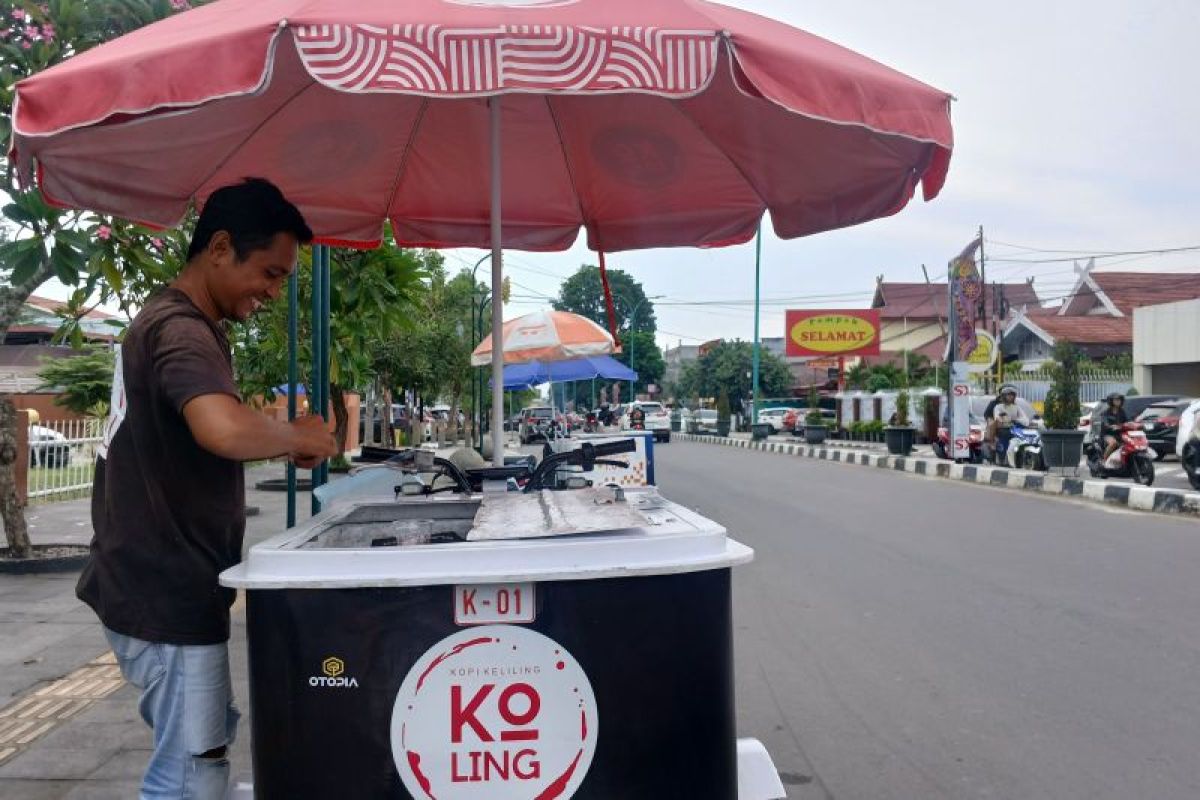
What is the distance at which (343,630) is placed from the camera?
192cm

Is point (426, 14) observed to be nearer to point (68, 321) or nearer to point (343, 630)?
point (343, 630)

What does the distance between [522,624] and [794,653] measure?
3.86 m

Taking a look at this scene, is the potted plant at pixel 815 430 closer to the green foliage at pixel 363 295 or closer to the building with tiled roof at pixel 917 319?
the green foliage at pixel 363 295

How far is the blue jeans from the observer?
2117 millimetres

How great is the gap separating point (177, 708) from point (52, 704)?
2.80 meters

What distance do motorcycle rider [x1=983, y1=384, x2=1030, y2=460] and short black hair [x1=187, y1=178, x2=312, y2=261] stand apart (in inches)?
671

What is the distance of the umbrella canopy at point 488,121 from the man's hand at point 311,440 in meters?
0.68

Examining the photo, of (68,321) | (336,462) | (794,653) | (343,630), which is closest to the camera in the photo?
(343,630)

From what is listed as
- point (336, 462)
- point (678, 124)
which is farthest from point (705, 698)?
point (336, 462)


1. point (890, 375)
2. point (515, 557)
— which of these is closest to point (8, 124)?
point (515, 557)

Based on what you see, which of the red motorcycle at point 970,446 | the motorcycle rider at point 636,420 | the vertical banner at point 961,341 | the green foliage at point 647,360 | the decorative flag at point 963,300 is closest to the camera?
the vertical banner at point 961,341

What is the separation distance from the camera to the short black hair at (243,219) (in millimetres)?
2248

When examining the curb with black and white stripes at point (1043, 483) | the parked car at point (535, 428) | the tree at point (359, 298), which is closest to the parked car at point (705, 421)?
the parked car at point (535, 428)

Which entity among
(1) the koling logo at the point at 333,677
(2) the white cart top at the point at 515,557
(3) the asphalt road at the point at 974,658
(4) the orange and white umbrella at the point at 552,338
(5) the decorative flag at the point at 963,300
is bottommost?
(3) the asphalt road at the point at 974,658
